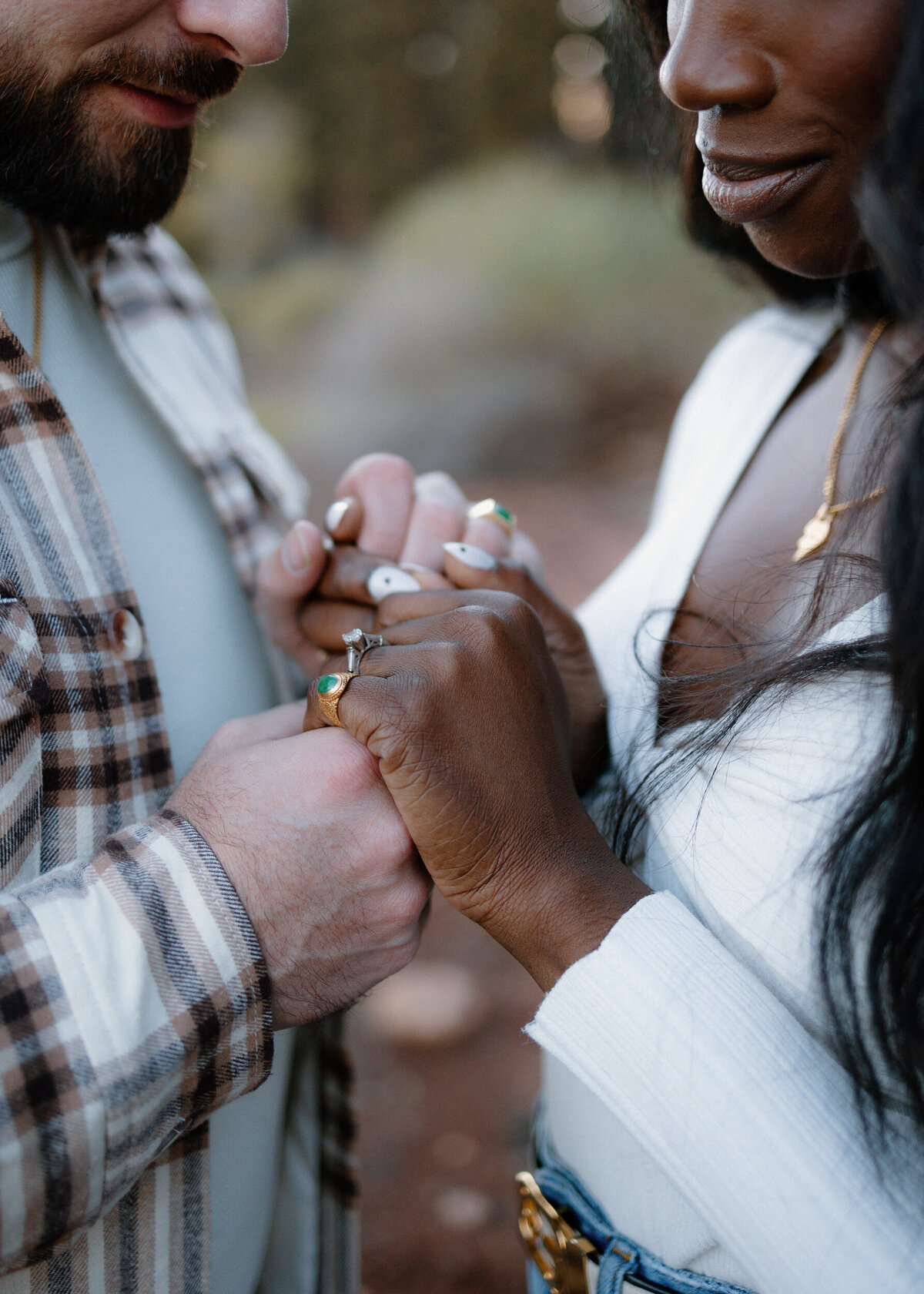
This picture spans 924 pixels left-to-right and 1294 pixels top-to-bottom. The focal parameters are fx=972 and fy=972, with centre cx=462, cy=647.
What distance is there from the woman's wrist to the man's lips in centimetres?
114

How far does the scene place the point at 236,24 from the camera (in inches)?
51.4

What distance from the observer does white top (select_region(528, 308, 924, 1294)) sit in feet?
2.82

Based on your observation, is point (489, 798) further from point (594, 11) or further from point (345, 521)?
point (594, 11)

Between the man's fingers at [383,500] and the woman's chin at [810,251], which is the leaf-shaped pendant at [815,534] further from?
the man's fingers at [383,500]

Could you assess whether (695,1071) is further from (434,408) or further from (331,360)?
(331,360)

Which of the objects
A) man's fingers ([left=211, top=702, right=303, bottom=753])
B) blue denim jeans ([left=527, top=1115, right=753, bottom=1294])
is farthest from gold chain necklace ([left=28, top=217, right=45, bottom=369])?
blue denim jeans ([left=527, top=1115, right=753, bottom=1294])

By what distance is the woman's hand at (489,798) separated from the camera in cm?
99

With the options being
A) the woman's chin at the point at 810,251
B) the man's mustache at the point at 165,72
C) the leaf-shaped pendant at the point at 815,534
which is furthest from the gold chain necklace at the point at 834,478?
the man's mustache at the point at 165,72

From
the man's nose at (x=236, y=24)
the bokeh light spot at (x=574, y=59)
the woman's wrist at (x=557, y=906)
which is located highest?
the bokeh light spot at (x=574, y=59)

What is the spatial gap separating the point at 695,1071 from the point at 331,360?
741cm

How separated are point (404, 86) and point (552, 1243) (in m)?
9.08

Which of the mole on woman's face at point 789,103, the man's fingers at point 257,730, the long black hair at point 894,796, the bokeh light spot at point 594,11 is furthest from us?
the bokeh light spot at point 594,11

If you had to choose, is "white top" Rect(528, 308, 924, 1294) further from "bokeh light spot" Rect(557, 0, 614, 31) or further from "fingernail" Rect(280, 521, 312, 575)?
"bokeh light spot" Rect(557, 0, 614, 31)

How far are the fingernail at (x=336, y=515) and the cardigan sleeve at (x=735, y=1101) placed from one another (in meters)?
0.70
